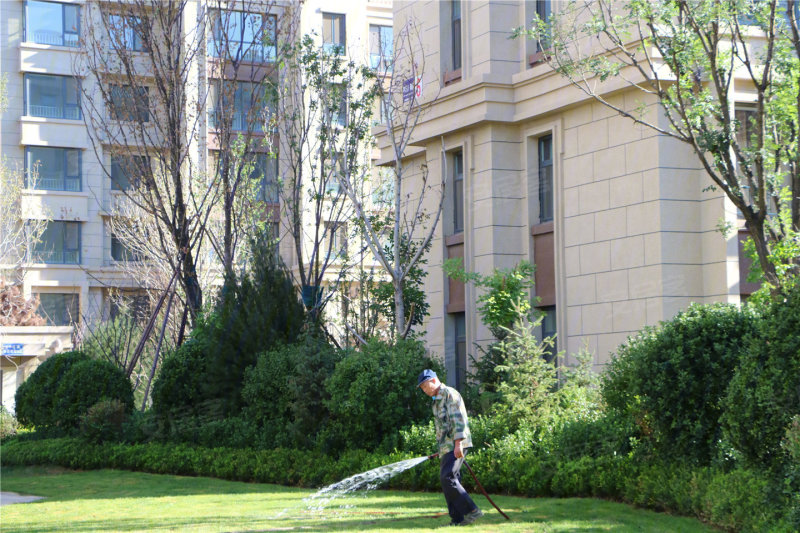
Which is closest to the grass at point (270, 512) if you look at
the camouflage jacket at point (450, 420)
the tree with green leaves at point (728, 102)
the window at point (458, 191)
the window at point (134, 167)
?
the camouflage jacket at point (450, 420)

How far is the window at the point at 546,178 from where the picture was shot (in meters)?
25.0

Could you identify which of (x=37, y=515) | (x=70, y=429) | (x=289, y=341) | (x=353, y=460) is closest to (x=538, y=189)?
(x=289, y=341)

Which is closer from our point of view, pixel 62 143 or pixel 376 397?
pixel 376 397

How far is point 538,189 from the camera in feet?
82.8

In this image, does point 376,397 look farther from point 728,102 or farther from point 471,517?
point 728,102

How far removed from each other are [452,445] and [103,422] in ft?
43.0

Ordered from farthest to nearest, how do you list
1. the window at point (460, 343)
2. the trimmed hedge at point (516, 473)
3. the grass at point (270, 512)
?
1. the window at point (460, 343)
2. the grass at point (270, 512)
3. the trimmed hedge at point (516, 473)

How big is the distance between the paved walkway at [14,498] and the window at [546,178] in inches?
488

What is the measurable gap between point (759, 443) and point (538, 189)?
1417 cm

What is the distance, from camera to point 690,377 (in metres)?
13.6

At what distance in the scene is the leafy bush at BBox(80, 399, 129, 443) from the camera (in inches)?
944

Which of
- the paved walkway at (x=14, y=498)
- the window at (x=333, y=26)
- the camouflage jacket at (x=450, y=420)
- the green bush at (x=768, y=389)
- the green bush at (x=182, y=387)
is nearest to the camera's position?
the green bush at (x=768, y=389)

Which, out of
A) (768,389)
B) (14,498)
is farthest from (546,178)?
(768,389)

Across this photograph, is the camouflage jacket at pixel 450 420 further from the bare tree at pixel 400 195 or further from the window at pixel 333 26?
the window at pixel 333 26
